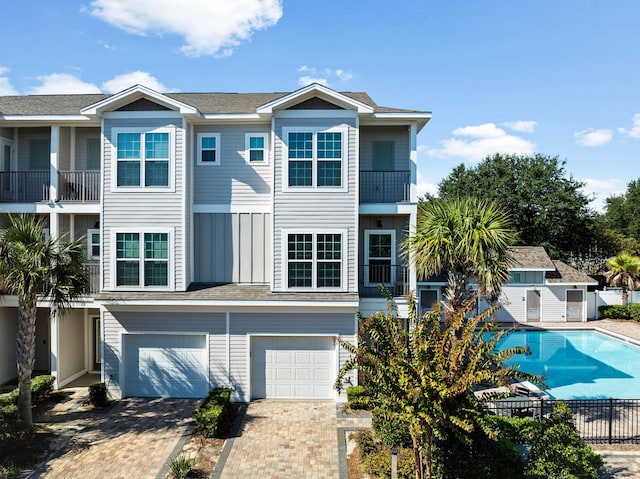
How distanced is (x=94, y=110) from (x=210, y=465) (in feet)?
35.4

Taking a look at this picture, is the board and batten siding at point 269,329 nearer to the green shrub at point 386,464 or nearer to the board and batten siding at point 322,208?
the board and batten siding at point 322,208

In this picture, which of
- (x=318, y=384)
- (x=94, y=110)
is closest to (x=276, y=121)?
(x=94, y=110)

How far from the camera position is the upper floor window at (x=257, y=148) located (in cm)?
1425

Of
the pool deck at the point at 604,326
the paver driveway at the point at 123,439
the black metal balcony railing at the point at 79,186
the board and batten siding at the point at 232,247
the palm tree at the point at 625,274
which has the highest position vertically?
the black metal balcony railing at the point at 79,186

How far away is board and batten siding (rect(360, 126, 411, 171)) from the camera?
14.6 m

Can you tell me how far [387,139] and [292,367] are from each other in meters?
8.27

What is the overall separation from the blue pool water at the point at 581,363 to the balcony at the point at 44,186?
1599 centimetres

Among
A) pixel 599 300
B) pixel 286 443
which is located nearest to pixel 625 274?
pixel 599 300

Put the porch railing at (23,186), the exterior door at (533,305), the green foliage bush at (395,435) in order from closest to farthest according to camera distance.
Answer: the green foliage bush at (395,435) < the porch railing at (23,186) < the exterior door at (533,305)

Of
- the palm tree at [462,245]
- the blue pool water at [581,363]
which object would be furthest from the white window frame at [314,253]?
the blue pool water at [581,363]

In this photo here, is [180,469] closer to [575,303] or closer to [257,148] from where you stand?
[257,148]

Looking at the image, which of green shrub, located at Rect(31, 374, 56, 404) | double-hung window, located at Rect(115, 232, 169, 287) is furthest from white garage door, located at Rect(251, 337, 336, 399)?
green shrub, located at Rect(31, 374, 56, 404)

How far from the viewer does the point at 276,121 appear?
13.4m

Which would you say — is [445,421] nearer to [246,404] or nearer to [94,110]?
[246,404]
